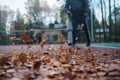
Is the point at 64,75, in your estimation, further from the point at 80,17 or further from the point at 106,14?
the point at 106,14

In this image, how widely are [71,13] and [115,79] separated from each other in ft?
17.4

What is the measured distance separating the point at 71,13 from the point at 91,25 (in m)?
13.3

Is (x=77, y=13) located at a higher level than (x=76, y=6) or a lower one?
lower

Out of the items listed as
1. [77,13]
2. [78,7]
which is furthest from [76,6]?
[77,13]

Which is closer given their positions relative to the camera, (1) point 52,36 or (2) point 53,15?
(1) point 52,36

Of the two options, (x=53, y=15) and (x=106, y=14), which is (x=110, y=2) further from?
(x=53, y=15)

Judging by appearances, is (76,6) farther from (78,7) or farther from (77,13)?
(77,13)

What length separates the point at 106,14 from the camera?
1458 cm

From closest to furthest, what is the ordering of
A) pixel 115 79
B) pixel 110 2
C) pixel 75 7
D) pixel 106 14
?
pixel 115 79 → pixel 75 7 → pixel 110 2 → pixel 106 14

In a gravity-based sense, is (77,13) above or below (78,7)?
below

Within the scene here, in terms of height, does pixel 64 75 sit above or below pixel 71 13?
below

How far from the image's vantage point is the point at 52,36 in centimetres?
2642

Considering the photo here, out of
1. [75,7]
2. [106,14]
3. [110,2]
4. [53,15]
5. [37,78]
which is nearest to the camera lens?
[37,78]

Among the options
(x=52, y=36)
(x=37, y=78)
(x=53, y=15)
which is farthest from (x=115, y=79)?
(x=53, y=15)
